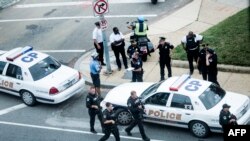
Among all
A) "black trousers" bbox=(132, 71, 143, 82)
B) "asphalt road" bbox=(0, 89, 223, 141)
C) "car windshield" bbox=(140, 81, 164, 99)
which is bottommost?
"asphalt road" bbox=(0, 89, 223, 141)

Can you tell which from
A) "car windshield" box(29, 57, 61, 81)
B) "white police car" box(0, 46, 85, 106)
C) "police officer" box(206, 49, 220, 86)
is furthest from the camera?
"car windshield" box(29, 57, 61, 81)

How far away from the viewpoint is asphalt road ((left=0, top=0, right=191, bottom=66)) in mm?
23484

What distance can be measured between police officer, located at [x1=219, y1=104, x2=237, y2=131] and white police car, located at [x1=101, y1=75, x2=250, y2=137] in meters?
0.65

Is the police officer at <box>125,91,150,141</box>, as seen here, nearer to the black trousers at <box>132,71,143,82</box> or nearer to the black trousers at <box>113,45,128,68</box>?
the black trousers at <box>132,71,143,82</box>

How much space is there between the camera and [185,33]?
2267cm

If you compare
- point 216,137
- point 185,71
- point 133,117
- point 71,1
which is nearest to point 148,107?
point 133,117

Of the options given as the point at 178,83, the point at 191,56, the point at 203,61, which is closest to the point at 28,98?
the point at 178,83

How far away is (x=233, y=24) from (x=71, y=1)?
31.1ft

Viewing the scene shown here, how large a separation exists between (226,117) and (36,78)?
6827mm


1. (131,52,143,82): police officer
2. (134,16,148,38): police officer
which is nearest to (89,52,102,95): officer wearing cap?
(131,52,143,82): police officer

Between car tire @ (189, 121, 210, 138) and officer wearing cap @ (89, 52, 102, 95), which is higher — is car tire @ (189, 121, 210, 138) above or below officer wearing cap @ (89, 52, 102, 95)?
below

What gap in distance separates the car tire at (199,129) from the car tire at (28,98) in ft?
18.1

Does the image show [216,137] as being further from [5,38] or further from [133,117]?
[5,38]

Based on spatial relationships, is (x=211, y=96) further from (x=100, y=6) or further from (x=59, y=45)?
(x=59, y=45)
